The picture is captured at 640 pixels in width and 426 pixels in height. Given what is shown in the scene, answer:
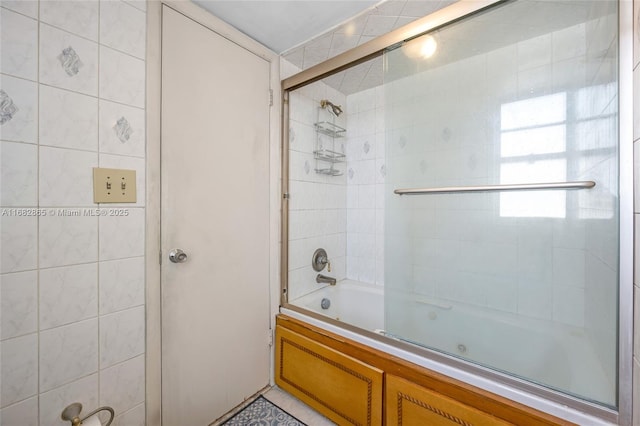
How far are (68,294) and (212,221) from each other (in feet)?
1.99

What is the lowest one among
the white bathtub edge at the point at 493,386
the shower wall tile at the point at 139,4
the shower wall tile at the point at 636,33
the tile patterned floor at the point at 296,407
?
the tile patterned floor at the point at 296,407

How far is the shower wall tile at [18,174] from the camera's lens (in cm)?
81

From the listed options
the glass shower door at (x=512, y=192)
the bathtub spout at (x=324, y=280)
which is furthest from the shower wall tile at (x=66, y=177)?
the bathtub spout at (x=324, y=280)

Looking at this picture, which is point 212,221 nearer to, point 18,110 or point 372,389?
point 18,110

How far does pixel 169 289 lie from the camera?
120cm

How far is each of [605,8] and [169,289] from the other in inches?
81.0

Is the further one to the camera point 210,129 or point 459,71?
point 210,129

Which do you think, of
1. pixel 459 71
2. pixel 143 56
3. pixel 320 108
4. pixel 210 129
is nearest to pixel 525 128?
pixel 459 71

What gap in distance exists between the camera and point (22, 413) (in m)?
0.85

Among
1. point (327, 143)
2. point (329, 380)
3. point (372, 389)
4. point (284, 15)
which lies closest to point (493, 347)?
point (372, 389)

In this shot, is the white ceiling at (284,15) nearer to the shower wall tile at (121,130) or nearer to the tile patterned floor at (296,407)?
the shower wall tile at (121,130)

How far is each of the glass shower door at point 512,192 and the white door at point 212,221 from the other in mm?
815

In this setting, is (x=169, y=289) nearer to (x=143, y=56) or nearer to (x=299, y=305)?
(x=299, y=305)

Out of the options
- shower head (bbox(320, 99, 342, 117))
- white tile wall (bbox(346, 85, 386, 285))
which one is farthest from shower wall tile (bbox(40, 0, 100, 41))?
white tile wall (bbox(346, 85, 386, 285))
